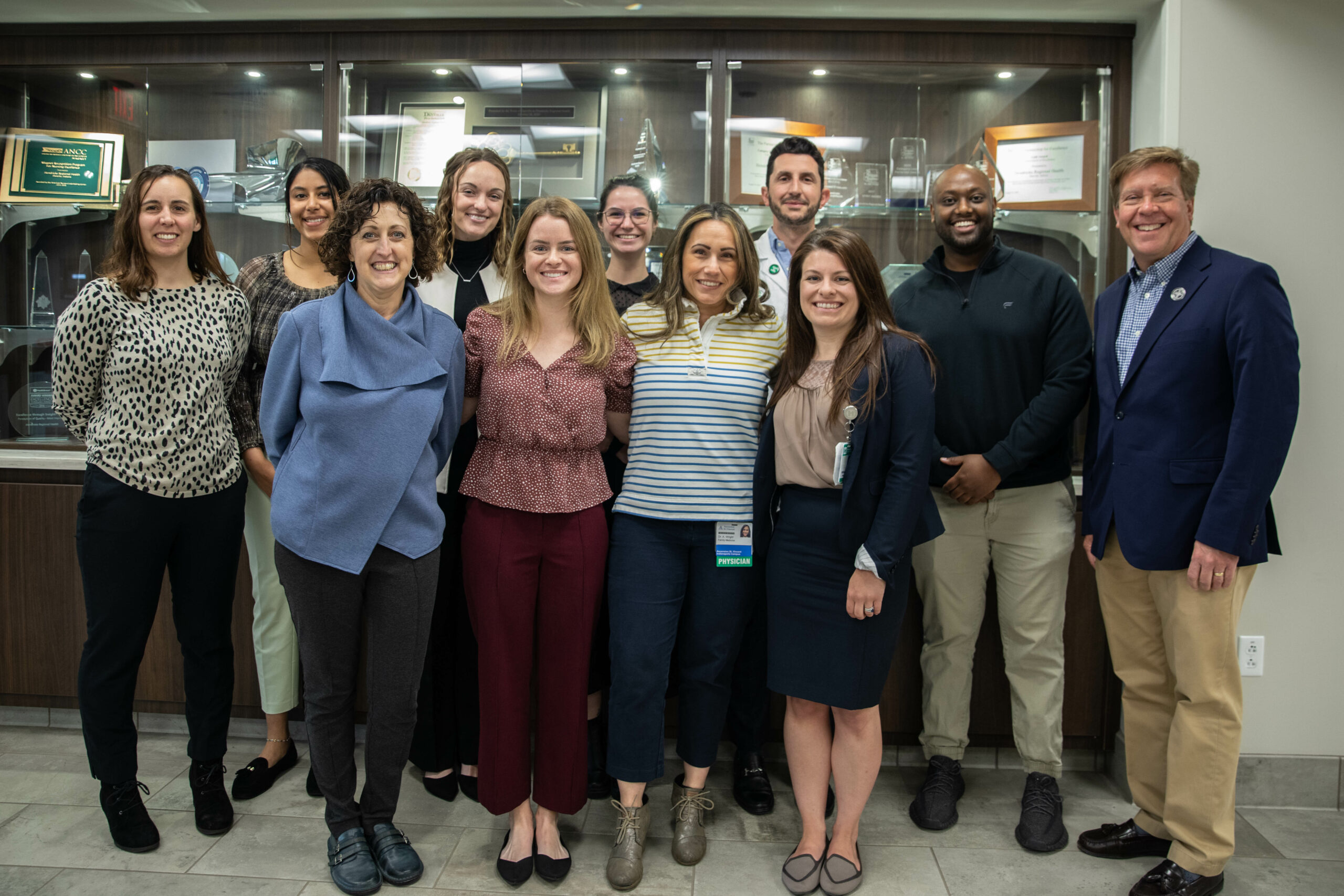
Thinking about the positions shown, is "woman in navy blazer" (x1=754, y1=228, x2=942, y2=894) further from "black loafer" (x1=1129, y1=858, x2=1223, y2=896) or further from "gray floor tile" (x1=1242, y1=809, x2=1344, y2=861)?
"gray floor tile" (x1=1242, y1=809, x2=1344, y2=861)

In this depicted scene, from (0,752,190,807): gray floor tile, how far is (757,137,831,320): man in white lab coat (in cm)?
249

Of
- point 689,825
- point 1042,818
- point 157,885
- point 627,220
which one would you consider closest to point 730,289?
point 627,220

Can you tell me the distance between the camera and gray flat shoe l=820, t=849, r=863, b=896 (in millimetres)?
2139

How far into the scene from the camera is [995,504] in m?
2.53

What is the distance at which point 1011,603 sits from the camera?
256cm

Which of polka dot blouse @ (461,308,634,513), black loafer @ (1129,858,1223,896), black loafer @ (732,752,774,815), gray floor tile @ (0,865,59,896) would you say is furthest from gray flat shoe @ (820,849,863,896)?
gray floor tile @ (0,865,59,896)

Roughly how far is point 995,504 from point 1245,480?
0.67 m

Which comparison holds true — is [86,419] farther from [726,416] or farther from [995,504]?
[995,504]

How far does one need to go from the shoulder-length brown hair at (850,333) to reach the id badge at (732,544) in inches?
13.4

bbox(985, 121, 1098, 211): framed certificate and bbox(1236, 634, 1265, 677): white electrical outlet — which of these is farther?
bbox(985, 121, 1098, 211): framed certificate

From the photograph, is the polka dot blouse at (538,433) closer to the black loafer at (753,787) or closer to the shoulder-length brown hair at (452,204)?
the shoulder-length brown hair at (452,204)

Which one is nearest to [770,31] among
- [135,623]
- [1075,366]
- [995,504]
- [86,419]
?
[1075,366]

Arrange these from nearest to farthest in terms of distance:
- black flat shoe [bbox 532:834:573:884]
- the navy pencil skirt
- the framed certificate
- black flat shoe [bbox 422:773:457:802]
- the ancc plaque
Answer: the navy pencil skirt, black flat shoe [bbox 532:834:573:884], black flat shoe [bbox 422:773:457:802], the framed certificate, the ancc plaque

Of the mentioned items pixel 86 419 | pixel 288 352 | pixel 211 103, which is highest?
pixel 211 103
